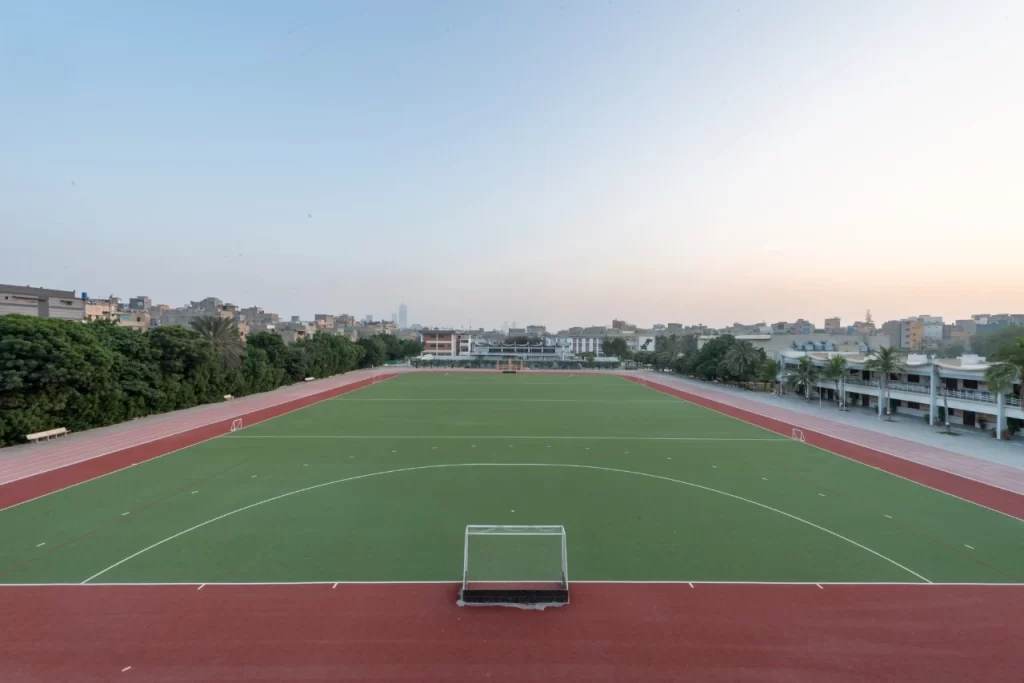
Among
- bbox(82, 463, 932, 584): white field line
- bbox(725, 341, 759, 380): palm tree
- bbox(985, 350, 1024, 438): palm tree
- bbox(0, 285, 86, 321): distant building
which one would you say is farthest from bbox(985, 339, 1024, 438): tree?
bbox(0, 285, 86, 321): distant building

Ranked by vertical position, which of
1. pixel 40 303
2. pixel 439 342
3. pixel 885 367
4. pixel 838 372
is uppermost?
pixel 40 303

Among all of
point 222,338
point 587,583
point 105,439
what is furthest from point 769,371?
point 105,439

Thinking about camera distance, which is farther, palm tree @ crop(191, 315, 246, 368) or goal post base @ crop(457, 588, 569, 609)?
palm tree @ crop(191, 315, 246, 368)

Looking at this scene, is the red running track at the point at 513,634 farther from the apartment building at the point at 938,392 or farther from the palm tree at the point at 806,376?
the palm tree at the point at 806,376

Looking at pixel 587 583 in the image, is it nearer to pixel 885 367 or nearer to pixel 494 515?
pixel 494 515

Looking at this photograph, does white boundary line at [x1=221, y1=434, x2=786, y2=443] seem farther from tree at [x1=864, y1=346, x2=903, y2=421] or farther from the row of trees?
tree at [x1=864, y1=346, x2=903, y2=421]

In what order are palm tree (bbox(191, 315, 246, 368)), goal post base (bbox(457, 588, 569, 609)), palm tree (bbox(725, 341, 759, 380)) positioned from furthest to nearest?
1. palm tree (bbox(725, 341, 759, 380))
2. palm tree (bbox(191, 315, 246, 368))
3. goal post base (bbox(457, 588, 569, 609))

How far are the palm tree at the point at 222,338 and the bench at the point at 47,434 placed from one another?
14963 millimetres

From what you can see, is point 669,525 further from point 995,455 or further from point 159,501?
point 995,455

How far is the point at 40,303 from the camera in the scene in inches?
1857

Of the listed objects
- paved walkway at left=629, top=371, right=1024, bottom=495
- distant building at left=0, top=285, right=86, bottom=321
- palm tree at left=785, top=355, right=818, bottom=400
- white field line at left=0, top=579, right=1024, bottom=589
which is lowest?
paved walkway at left=629, top=371, right=1024, bottom=495

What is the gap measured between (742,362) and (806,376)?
8.91 meters

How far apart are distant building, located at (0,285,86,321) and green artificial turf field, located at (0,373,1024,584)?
36.7 metres

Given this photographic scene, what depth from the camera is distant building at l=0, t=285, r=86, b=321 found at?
44.8 metres
